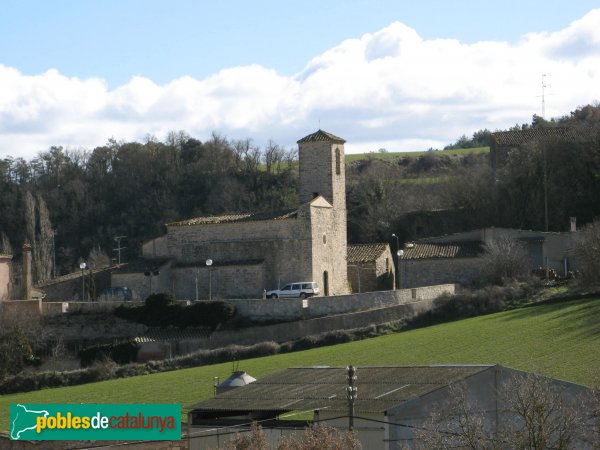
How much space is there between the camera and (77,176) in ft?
269

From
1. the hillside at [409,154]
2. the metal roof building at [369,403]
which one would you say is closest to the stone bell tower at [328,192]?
the metal roof building at [369,403]

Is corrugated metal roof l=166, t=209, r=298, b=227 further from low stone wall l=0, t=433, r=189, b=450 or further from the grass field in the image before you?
low stone wall l=0, t=433, r=189, b=450

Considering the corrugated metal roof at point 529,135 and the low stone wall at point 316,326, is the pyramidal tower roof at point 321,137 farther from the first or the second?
the corrugated metal roof at point 529,135

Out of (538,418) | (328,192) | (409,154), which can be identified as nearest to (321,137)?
(328,192)

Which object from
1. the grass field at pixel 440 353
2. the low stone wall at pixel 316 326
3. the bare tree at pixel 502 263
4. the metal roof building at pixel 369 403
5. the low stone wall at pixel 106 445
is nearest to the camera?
the metal roof building at pixel 369 403

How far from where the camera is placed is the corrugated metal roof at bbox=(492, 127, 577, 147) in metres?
62.2

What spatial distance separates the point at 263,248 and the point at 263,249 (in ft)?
0.16

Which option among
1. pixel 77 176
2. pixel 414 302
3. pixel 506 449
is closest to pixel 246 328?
pixel 414 302

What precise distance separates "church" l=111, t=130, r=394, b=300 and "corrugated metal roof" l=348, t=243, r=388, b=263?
1.02 m

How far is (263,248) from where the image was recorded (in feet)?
165

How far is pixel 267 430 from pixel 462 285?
2606 cm

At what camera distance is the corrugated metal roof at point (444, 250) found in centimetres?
5097

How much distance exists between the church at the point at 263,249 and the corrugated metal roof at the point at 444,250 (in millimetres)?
2909

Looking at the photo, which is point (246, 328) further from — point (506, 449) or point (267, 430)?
point (506, 449)
